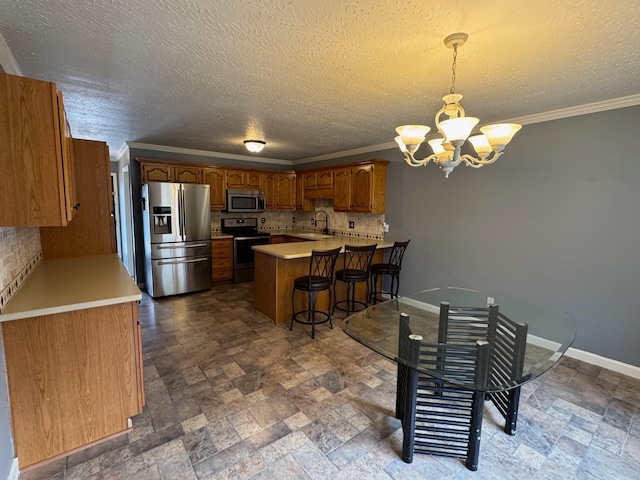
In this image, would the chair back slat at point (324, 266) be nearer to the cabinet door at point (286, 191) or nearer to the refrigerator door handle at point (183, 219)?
the refrigerator door handle at point (183, 219)

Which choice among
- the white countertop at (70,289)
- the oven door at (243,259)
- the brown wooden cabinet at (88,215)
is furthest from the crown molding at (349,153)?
the white countertop at (70,289)

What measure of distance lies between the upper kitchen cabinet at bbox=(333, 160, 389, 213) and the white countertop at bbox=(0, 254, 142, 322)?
320 cm

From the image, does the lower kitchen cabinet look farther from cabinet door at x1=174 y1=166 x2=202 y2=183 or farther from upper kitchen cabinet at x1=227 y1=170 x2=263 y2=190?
upper kitchen cabinet at x1=227 y1=170 x2=263 y2=190

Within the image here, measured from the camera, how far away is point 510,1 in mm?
1400

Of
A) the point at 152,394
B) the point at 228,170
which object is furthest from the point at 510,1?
the point at 228,170

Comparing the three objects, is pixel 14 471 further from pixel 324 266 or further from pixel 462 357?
pixel 324 266

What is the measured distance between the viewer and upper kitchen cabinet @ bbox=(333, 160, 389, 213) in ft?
15.0

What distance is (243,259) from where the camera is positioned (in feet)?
18.4

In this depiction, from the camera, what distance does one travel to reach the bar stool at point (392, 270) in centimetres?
416

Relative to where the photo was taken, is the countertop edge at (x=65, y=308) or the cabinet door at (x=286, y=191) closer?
the countertop edge at (x=65, y=308)

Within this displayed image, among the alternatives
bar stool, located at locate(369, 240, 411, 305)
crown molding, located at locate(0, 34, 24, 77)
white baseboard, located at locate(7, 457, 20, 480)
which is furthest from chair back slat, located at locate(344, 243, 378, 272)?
crown molding, located at locate(0, 34, 24, 77)

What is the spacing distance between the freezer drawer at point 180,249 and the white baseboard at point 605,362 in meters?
4.82

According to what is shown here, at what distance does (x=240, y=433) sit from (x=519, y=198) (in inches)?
133

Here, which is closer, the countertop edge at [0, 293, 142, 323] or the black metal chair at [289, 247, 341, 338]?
the countertop edge at [0, 293, 142, 323]
